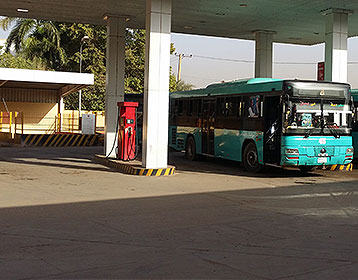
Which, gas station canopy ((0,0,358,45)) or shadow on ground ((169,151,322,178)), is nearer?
shadow on ground ((169,151,322,178))

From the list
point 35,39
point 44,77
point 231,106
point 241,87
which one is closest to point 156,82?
point 241,87

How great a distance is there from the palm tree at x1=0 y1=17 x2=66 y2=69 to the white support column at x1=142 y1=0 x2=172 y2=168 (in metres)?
36.3

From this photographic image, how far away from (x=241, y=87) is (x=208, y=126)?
285cm

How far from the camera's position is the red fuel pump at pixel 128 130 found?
62.7 feet

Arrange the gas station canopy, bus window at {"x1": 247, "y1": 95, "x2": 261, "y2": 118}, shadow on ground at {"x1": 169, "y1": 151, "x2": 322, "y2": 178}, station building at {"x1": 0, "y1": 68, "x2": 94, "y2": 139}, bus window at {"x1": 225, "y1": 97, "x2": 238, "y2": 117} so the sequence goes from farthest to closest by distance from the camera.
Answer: station building at {"x1": 0, "y1": 68, "x2": 94, "y2": 139} → the gas station canopy → bus window at {"x1": 225, "y1": 97, "x2": 238, "y2": 117} → shadow on ground at {"x1": 169, "y1": 151, "x2": 322, "y2": 178} → bus window at {"x1": 247, "y1": 95, "x2": 261, "y2": 118}

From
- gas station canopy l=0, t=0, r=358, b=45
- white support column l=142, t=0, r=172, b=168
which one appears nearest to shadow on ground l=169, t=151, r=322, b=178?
white support column l=142, t=0, r=172, b=168

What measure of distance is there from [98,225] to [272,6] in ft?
43.7

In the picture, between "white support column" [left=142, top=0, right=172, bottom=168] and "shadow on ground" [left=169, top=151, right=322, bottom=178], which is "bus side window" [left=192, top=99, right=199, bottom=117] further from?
"white support column" [left=142, top=0, right=172, bottom=168]

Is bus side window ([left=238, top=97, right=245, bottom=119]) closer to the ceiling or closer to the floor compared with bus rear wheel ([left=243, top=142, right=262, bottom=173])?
closer to the ceiling

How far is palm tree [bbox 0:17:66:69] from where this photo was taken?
2009 inches

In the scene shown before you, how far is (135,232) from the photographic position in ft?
27.6

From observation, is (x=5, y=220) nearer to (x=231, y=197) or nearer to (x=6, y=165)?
(x=231, y=197)

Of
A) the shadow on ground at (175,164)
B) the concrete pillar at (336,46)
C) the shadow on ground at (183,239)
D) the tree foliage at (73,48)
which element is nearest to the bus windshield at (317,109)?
the shadow on ground at (175,164)

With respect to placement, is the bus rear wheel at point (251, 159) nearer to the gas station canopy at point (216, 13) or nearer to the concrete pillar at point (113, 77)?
the gas station canopy at point (216, 13)
